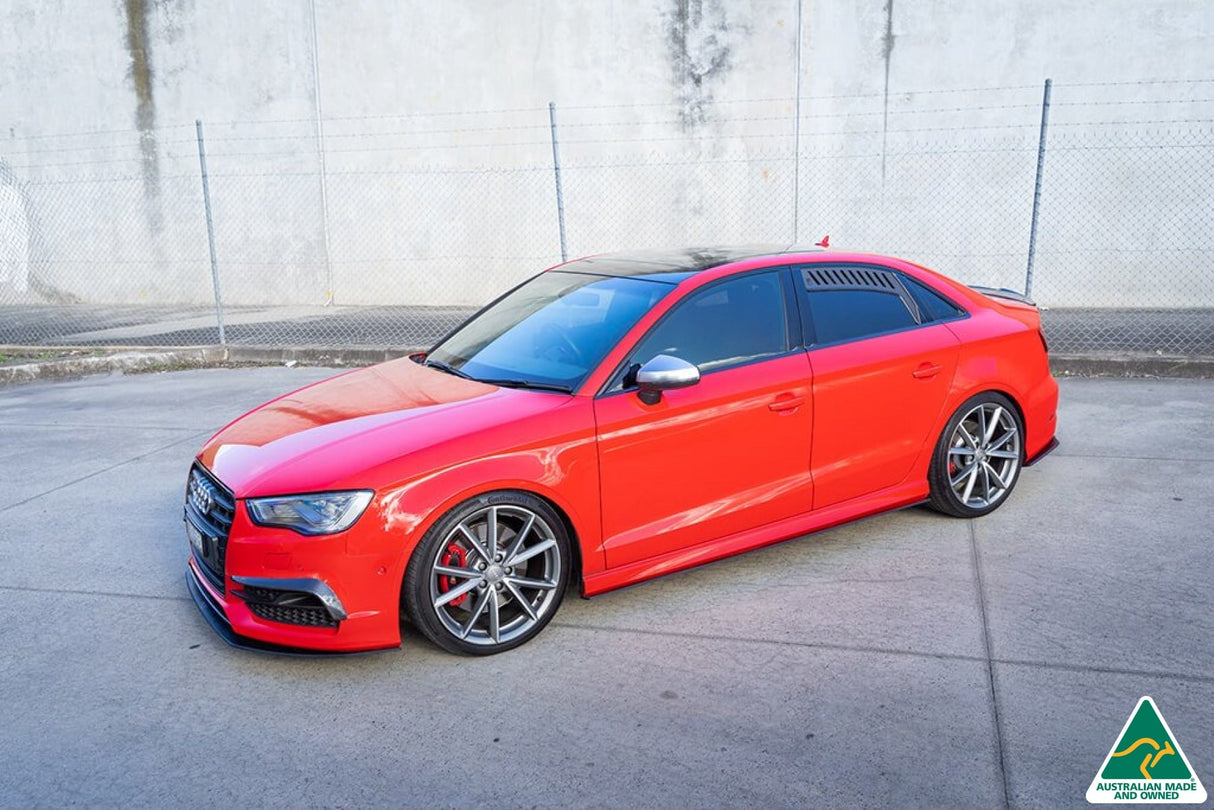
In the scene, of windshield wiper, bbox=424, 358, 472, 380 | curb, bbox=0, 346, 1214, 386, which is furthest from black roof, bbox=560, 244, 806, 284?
curb, bbox=0, 346, 1214, 386

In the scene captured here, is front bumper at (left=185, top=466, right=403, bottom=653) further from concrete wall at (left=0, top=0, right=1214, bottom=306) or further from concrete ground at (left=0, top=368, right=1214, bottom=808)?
concrete wall at (left=0, top=0, right=1214, bottom=306)

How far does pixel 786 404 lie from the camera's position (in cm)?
460

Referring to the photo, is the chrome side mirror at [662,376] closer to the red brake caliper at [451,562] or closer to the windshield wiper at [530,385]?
the windshield wiper at [530,385]

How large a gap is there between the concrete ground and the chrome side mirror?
98 cm

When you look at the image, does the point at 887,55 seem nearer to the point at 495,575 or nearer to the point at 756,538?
the point at 756,538

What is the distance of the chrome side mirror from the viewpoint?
4.14 meters

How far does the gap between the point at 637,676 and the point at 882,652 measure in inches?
38.7

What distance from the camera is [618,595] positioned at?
15.1 ft

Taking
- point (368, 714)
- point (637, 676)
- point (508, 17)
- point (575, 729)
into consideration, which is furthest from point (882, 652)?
point (508, 17)

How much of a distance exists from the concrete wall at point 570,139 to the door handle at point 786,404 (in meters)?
9.20

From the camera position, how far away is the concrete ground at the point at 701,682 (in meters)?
3.20

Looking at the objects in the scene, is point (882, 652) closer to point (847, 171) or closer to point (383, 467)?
point (383, 467)

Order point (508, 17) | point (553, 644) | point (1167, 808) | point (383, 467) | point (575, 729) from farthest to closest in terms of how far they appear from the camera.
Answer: point (508, 17)
point (553, 644)
point (383, 467)
point (575, 729)
point (1167, 808)

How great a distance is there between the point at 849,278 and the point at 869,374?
1.82ft
